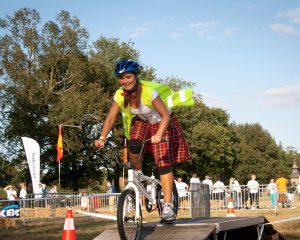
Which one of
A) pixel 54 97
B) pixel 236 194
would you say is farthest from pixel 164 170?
pixel 54 97

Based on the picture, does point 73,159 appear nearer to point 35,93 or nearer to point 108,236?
point 35,93

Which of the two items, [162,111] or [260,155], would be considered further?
[260,155]

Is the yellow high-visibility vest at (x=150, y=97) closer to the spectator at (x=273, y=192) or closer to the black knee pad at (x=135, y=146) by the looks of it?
the black knee pad at (x=135, y=146)

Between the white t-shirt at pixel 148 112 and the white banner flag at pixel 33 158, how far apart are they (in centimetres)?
1993

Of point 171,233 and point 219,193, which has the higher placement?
point 171,233

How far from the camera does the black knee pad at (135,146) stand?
642 cm

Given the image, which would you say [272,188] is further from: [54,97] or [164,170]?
[54,97]

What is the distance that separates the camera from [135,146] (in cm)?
644

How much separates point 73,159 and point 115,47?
1678 centimetres

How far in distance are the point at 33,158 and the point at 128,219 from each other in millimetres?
21012


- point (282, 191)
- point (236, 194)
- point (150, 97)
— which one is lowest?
point (236, 194)

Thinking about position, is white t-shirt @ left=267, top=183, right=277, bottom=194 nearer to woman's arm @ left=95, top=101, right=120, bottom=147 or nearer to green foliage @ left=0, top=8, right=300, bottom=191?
woman's arm @ left=95, top=101, right=120, bottom=147

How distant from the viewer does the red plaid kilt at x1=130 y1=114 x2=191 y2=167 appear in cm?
641

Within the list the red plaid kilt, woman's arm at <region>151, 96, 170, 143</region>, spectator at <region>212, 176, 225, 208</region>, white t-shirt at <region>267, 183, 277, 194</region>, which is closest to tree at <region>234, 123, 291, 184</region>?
spectator at <region>212, 176, 225, 208</region>
